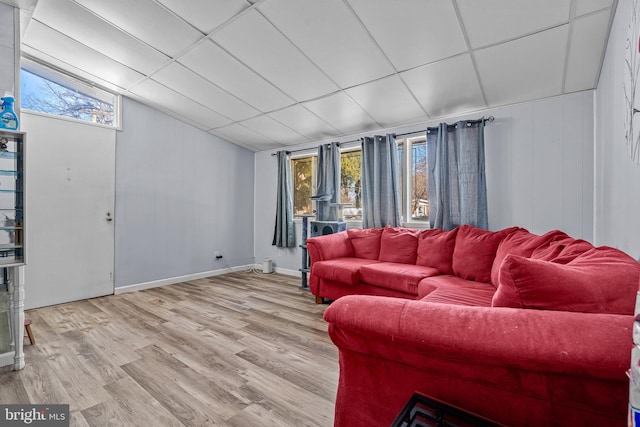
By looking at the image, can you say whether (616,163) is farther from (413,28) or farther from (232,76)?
(232,76)

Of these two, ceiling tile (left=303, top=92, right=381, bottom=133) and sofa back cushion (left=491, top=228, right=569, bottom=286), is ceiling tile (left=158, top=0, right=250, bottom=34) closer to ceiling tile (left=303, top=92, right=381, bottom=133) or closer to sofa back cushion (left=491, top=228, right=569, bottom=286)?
ceiling tile (left=303, top=92, right=381, bottom=133)

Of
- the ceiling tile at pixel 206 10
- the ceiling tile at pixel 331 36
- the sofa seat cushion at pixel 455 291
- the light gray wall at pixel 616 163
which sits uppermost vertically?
the ceiling tile at pixel 206 10

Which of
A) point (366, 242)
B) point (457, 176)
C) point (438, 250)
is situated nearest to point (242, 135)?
point (366, 242)

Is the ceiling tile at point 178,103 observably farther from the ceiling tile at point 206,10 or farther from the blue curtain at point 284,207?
the ceiling tile at point 206,10

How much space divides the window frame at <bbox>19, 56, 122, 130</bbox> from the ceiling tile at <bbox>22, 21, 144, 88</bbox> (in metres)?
0.32

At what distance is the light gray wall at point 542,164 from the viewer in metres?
2.55

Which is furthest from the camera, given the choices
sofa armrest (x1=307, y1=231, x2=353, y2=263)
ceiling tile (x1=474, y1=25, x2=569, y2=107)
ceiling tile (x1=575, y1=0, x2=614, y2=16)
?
sofa armrest (x1=307, y1=231, x2=353, y2=263)

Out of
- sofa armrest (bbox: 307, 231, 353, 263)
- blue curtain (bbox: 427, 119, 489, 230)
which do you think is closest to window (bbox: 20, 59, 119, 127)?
sofa armrest (bbox: 307, 231, 353, 263)

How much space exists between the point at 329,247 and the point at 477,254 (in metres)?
1.53

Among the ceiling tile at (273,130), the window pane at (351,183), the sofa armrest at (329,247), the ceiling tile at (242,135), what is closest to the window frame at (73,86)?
the ceiling tile at (242,135)

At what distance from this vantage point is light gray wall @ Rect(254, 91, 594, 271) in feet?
8.36

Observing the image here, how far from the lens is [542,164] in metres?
2.73

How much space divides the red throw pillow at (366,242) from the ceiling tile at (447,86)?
1.53m

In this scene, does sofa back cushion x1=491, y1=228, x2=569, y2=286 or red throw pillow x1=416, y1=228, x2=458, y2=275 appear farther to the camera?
red throw pillow x1=416, y1=228, x2=458, y2=275
